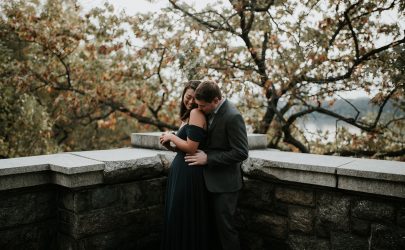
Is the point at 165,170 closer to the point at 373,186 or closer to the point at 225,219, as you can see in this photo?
the point at 225,219

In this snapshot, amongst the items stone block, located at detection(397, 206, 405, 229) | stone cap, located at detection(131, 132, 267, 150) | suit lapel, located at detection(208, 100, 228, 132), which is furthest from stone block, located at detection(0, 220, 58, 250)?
stone block, located at detection(397, 206, 405, 229)

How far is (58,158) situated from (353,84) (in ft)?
20.4

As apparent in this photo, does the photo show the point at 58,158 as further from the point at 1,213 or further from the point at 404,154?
the point at 404,154

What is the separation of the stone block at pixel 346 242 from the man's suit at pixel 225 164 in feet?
2.73

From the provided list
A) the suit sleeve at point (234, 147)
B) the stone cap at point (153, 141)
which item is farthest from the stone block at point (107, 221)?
the suit sleeve at point (234, 147)

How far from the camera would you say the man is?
2.91 metres

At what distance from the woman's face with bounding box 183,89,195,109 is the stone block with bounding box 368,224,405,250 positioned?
1.81 m

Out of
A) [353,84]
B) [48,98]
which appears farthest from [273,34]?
[48,98]

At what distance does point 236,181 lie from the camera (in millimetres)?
3080

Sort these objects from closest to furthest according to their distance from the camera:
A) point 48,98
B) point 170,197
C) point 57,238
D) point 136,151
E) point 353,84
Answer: point 170,197 → point 57,238 → point 136,151 → point 353,84 → point 48,98

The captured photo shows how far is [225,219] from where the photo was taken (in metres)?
3.03

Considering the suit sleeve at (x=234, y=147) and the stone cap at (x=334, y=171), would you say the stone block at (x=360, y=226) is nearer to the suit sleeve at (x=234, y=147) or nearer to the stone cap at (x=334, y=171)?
the stone cap at (x=334, y=171)

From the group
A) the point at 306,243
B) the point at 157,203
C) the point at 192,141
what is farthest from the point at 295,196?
the point at 157,203

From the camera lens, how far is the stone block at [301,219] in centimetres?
323
